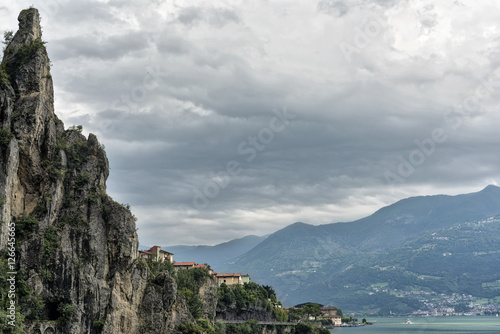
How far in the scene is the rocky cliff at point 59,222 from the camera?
192ft

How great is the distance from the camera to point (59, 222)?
63656 mm

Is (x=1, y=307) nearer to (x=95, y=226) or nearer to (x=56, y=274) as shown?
(x=56, y=274)

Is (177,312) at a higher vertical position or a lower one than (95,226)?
lower

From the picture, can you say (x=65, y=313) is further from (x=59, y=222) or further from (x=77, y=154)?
(x=77, y=154)

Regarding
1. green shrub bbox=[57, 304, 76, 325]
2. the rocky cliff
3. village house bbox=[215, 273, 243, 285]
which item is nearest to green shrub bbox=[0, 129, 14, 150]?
the rocky cliff

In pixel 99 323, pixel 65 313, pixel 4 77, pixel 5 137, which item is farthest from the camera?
pixel 99 323

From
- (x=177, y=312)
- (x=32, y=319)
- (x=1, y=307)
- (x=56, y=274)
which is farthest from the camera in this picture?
(x=177, y=312)

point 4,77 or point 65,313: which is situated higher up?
point 4,77

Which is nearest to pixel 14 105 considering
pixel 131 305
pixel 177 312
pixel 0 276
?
pixel 0 276

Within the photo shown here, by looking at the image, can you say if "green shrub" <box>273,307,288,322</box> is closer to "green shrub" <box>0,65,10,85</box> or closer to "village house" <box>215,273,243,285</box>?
"village house" <box>215,273,243,285</box>

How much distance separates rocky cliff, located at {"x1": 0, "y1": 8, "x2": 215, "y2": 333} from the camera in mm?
58656

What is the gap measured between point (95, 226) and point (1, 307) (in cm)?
1642

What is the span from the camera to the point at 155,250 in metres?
129

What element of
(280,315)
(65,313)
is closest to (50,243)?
(65,313)
